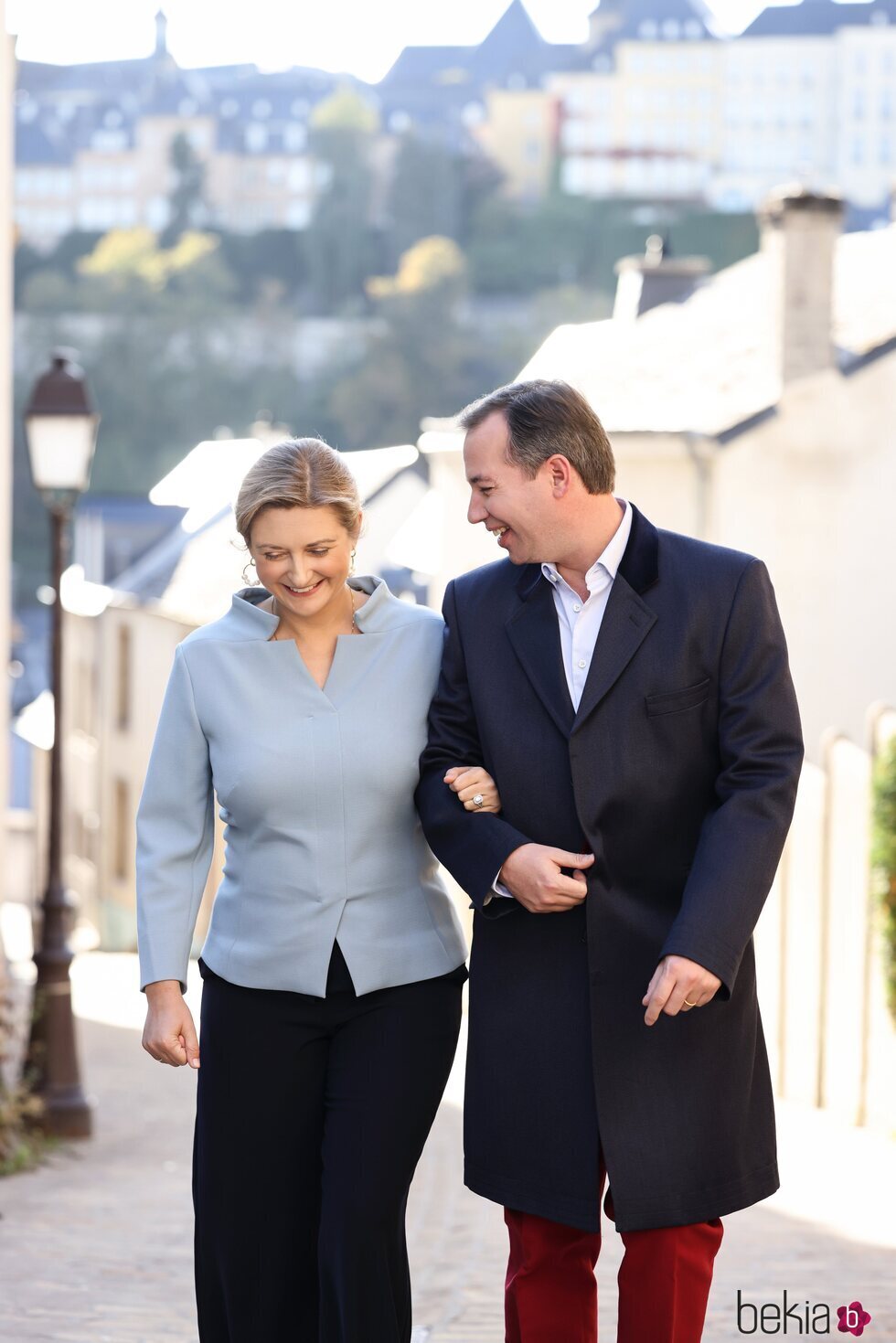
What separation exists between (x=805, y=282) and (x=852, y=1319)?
35.0 feet

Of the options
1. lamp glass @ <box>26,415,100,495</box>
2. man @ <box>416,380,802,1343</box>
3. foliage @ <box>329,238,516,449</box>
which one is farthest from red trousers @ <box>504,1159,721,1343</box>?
foliage @ <box>329,238,516,449</box>

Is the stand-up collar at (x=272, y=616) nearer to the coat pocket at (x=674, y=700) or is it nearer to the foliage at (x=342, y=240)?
the coat pocket at (x=674, y=700)

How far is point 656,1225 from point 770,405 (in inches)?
453

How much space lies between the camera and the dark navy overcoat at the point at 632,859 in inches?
106

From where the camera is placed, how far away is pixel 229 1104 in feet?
9.36

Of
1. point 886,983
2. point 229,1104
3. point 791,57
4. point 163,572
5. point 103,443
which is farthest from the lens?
point 791,57

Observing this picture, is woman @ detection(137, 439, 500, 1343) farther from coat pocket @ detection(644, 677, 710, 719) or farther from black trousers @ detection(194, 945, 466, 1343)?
coat pocket @ detection(644, 677, 710, 719)

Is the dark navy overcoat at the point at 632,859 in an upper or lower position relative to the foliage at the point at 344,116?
lower

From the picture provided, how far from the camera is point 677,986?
259 centimetres

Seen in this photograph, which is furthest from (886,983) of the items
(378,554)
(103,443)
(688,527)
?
(103,443)

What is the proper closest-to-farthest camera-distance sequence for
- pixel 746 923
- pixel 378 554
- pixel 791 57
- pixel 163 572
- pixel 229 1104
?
pixel 746 923 → pixel 229 1104 → pixel 378 554 → pixel 163 572 → pixel 791 57

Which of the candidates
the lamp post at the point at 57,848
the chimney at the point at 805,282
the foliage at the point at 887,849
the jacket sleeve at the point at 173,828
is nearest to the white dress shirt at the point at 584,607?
the jacket sleeve at the point at 173,828

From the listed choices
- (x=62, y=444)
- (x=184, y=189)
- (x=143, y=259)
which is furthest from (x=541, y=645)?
(x=184, y=189)

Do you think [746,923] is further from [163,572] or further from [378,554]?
[163,572]
